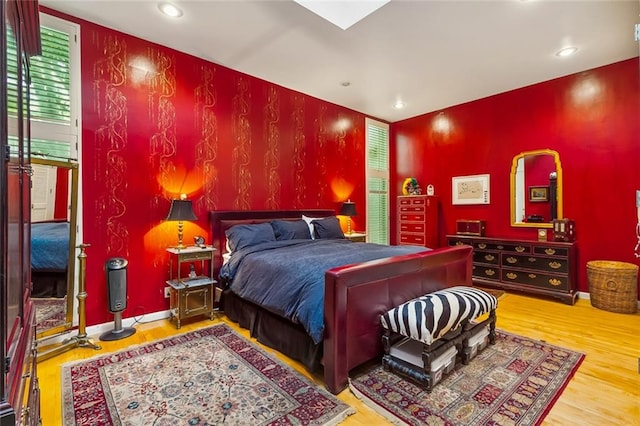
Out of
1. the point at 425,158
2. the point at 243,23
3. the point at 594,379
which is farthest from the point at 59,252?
the point at 425,158

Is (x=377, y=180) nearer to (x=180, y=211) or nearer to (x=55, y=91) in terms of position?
(x=180, y=211)

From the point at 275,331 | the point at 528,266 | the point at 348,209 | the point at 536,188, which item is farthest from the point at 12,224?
the point at 536,188

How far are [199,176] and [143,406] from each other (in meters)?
2.37

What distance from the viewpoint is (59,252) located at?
259 cm

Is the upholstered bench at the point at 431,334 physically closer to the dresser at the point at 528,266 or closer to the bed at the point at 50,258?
the dresser at the point at 528,266

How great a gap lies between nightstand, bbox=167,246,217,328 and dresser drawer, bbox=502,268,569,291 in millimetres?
3872

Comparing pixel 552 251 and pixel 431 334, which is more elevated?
pixel 552 251

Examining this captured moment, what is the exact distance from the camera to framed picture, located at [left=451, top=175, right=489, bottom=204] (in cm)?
483

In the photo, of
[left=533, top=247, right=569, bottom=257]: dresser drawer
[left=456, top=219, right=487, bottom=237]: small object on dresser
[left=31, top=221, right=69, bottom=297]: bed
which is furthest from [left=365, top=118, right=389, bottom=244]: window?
[left=31, top=221, right=69, bottom=297]: bed

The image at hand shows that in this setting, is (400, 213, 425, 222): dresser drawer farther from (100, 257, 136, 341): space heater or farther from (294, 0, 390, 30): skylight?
(100, 257, 136, 341): space heater

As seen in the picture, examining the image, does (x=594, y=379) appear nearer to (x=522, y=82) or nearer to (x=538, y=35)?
(x=538, y=35)

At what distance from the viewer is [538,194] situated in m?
4.34

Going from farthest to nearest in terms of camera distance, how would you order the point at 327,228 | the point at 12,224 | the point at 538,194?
1. the point at 538,194
2. the point at 327,228
3. the point at 12,224

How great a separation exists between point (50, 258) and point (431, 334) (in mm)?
2986
